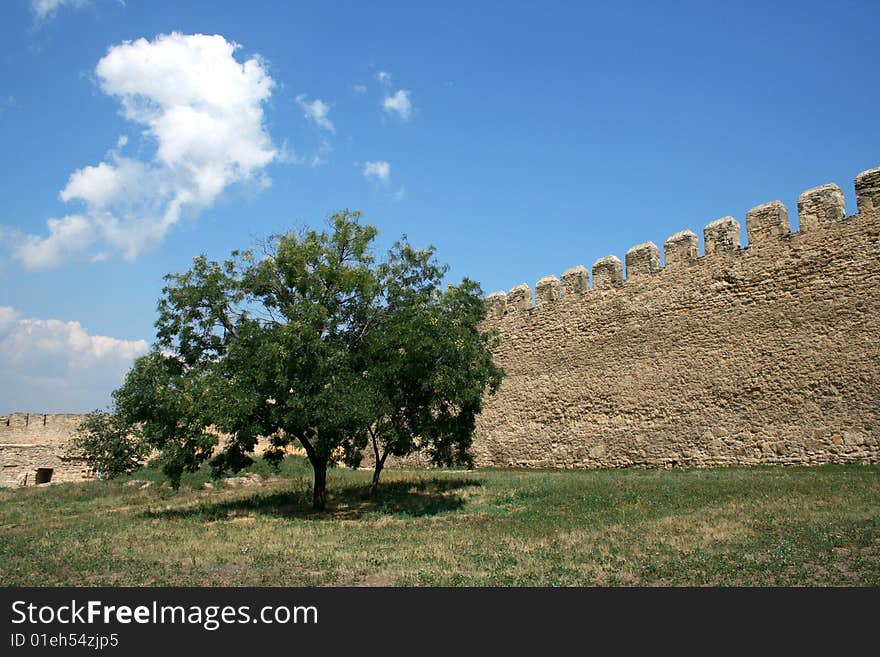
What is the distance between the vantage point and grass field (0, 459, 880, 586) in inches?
291

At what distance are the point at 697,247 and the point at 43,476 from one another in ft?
81.0

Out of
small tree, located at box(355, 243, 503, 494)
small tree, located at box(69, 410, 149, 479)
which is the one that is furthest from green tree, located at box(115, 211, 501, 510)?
small tree, located at box(69, 410, 149, 479)

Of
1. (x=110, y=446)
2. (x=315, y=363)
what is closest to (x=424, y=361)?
(x=315, y=363)

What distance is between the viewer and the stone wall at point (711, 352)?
1420 centimetres

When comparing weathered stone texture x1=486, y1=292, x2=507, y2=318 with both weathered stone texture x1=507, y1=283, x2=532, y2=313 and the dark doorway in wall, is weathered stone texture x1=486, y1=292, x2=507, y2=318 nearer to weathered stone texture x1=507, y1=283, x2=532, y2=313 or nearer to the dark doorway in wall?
weathered stone texture x1=507, y1=283, x2=532, y2=313

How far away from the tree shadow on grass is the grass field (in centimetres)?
6

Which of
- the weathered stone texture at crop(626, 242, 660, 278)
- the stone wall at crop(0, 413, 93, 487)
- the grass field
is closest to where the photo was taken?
the grass field

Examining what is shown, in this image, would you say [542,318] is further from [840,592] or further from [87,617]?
[87,617]

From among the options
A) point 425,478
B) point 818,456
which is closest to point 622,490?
point 818,456

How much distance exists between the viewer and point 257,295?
13812 mm

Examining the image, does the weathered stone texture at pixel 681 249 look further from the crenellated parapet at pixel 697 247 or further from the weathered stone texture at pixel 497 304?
the weathered stone texture at pixel 497 304

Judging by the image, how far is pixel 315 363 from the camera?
12188mm

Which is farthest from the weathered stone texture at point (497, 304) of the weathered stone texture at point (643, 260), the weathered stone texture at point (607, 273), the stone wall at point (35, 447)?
the stone wall at point (35, 447)

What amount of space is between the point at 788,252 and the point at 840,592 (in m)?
11.1
